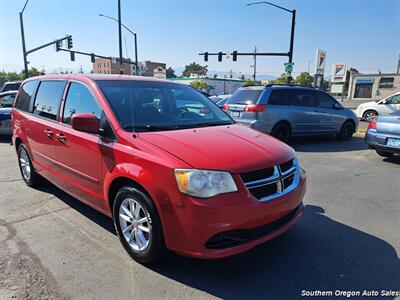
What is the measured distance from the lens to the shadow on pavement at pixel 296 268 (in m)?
2.65

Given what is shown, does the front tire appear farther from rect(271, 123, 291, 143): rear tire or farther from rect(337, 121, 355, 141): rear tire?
rect(337, 121, 355, 141): rear tire

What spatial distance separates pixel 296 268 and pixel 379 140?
533 centimetres

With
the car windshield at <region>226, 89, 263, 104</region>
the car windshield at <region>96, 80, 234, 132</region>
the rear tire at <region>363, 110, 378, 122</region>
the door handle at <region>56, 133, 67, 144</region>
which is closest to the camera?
the car windshield at <region>96, 80, 234, 132</region>

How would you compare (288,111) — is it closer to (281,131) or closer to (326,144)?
(281,131)

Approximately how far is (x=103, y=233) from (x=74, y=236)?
1.05 ft

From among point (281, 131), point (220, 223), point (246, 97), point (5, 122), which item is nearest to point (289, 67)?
point (281, 131)

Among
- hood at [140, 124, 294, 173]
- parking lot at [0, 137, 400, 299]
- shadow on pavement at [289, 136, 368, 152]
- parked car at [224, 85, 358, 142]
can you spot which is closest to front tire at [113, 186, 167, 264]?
parking lot at [0, 137, 400, 299]

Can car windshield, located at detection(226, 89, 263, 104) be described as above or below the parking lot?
above

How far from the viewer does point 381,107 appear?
15.0 m

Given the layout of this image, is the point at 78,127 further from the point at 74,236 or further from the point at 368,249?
the point at 368,249

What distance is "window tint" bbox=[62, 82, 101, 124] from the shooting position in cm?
345

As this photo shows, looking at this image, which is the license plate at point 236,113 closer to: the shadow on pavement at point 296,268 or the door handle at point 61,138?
Answer: the shadow on pavement at point 296,268

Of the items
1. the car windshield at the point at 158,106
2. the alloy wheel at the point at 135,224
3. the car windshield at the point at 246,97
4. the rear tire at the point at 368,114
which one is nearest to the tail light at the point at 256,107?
the car windshield at the point at 246,97

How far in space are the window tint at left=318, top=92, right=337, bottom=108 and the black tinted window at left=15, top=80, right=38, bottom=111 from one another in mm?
8212
